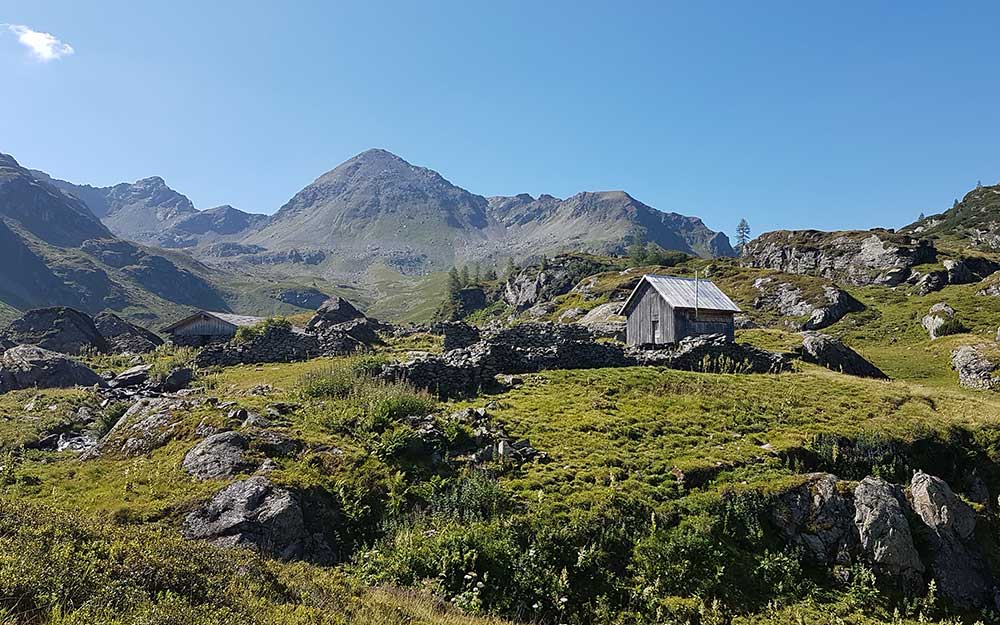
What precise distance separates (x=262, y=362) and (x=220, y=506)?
2866 centimetres

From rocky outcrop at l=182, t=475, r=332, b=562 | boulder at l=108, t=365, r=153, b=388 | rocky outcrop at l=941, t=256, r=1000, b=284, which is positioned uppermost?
rocky outcrop at l=941, t=256, r=1000, b=284

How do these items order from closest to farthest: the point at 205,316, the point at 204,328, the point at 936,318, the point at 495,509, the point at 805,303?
the point at 495,509
the point at 936,318
the point at 205,316
the point at 204,328
the point at 805,303

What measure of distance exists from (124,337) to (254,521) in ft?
175

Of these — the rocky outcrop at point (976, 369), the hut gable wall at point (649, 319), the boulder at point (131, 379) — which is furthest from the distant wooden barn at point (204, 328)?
the rocky outcrop at point (976, 369)

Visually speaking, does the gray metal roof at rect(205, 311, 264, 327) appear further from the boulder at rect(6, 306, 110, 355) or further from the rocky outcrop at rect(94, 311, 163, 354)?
the boulder at rect(6, 306, 110, 355)

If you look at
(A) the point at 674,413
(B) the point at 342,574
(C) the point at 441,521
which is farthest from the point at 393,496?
(A) the point at 674,413

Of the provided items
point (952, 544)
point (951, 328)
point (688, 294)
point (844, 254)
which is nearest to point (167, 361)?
point (688, 294)

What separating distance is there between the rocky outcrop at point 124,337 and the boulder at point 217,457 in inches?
1726

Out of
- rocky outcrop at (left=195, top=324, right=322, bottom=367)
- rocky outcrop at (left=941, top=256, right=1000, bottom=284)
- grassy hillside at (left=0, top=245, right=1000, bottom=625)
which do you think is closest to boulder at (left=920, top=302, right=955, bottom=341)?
rocky outcrop at (left=941, top=256, right=1000, bottom=284)

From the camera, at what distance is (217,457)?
12.9 metres

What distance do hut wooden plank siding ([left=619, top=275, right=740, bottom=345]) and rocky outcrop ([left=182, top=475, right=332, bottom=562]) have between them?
29.9 m

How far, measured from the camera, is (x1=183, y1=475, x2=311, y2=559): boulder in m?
10.4

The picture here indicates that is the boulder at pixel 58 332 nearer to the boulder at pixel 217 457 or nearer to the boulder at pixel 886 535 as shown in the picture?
the boulder at pixel 217 457

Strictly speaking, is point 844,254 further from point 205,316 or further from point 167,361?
point 167,361
